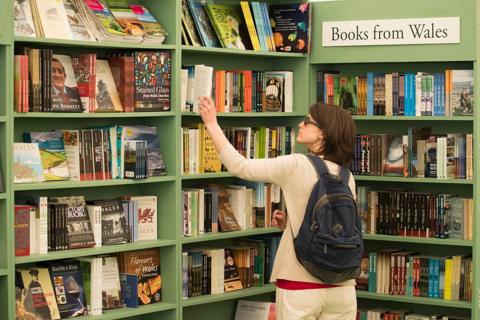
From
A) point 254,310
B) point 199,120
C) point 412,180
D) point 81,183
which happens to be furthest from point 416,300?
point 81,183

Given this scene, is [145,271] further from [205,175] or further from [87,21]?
[87,21]

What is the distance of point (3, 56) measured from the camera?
4.29 m

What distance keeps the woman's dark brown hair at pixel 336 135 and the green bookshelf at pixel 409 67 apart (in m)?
1.38

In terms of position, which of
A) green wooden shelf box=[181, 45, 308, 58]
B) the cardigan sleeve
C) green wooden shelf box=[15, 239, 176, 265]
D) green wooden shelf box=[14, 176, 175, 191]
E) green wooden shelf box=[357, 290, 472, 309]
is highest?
green wooden shelf box=[181, 45, 308, 58]

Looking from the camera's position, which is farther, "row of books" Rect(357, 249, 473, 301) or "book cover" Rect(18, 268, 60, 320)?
"row of books" Rect(357, 249, 473, 301)

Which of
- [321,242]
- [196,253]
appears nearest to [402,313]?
[196,253]

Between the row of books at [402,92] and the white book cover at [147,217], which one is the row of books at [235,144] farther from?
the row of books at [402,92]

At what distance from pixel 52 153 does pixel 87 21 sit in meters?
0.67

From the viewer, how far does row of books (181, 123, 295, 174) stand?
17.0 feet

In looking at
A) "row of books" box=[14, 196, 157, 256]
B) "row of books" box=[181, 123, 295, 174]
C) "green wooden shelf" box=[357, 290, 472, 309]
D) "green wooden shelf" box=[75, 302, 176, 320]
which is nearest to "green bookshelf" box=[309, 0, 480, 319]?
"green wooden shelf" box=[357, 290, 472, 309]

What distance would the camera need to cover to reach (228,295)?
5.40m

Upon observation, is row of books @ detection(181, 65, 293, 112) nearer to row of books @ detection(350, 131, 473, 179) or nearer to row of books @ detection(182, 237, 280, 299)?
row of books @ detection(350, 131, 473, 179)

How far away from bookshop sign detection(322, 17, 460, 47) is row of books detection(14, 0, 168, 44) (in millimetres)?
1123

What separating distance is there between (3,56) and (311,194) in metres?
1.50
